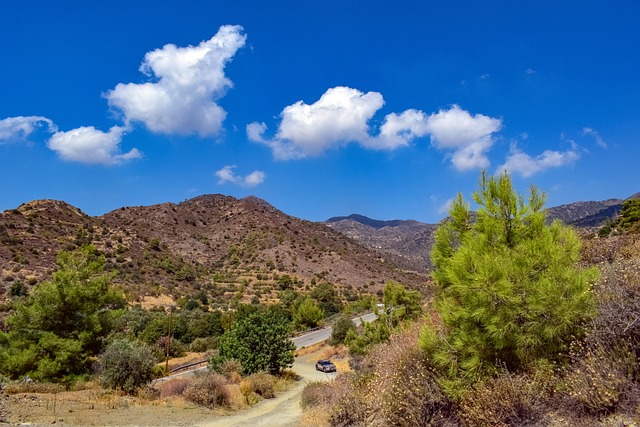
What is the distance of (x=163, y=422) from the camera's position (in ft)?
45.5

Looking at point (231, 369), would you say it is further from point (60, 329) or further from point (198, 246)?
point (198, 246)

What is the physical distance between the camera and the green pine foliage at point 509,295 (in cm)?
699

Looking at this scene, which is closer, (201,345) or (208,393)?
(208,393)

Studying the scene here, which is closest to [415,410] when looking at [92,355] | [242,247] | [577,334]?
[577,334]

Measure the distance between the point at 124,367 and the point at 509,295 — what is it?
16.0 metres

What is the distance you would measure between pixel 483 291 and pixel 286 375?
22168 millimetres

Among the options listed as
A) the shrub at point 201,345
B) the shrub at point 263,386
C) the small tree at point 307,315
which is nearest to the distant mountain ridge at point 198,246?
the small tree at point 307,315

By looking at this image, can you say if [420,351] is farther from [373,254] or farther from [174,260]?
[373,254]

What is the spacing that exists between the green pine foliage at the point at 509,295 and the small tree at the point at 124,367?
1395 cm

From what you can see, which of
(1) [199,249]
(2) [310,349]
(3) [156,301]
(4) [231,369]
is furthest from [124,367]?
(1) [199,249]

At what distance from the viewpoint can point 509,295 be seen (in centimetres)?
724

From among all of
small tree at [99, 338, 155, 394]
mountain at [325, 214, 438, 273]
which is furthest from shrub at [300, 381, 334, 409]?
mountain at [325, 214, 438, 273]

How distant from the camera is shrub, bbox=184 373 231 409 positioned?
1717 centimetres

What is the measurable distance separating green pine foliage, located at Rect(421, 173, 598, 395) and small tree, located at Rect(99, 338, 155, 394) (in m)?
13.9
